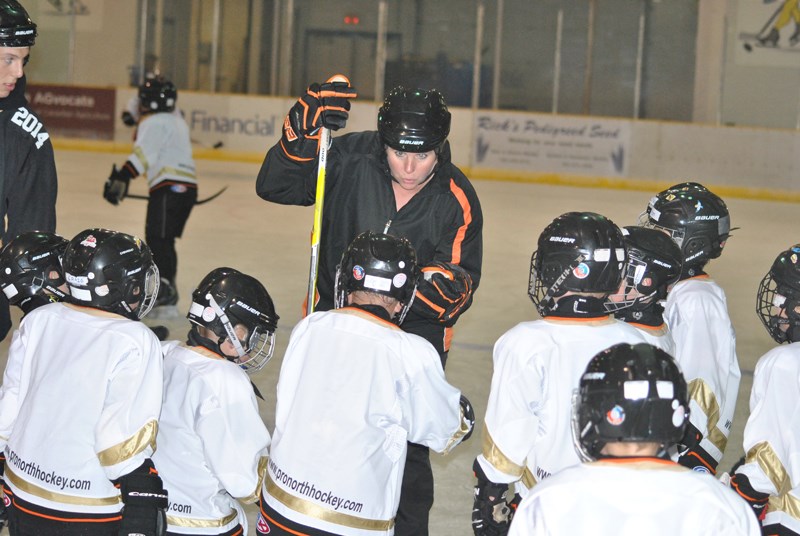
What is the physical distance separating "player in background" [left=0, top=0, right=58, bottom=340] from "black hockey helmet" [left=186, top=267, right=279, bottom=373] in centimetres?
83

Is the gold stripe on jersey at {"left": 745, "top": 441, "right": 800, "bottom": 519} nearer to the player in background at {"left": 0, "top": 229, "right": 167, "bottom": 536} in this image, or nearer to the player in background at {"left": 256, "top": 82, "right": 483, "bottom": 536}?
the player in background at {"left": 256, "top": 82, "right": 483, "bottom": 536}

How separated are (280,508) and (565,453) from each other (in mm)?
696

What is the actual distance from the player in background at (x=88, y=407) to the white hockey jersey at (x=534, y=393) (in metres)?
0.79

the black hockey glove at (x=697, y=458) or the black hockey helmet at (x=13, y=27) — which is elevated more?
the black hockey helmet at (x=13, y=27)

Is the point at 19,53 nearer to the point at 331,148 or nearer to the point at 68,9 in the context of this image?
the point at 331,148

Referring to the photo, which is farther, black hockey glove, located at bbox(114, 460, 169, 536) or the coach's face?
the coach's face

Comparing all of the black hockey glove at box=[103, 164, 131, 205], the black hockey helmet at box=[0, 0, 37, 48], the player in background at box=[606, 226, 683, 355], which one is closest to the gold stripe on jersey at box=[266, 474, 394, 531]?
the player in background at box=[606, 226, 683, 355]

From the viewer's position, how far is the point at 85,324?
8.52 ft

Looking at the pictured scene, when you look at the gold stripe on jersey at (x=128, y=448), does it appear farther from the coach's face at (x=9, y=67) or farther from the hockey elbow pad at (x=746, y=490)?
the hockey elbow pad at (x=746, y=490)

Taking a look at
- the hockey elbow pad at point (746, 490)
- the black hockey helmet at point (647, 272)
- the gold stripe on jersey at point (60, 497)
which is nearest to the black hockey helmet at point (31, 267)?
the gold stripe on jersey at point (60, 497)

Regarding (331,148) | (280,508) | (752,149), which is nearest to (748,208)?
(752,149)

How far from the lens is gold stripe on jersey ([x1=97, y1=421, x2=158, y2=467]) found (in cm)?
245

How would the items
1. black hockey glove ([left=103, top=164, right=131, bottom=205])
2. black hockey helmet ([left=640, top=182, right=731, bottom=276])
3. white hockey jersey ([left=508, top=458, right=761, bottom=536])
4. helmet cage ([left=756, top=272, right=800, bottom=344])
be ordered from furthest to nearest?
black hockey glove ([left=103, top=164, right=131, bottom=205]) < black hockey helmet ([left=640, top=182, right=731, bottom=276]) < helmet cage ([left=756, top=272, right=800, bottom=344]) < white hockey jersey ([left=508, top=458, right=761, bottom=536])

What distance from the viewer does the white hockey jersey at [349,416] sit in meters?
2.51
